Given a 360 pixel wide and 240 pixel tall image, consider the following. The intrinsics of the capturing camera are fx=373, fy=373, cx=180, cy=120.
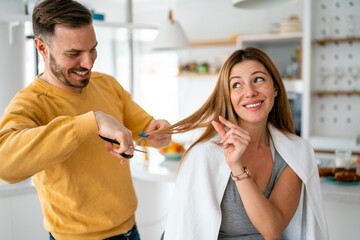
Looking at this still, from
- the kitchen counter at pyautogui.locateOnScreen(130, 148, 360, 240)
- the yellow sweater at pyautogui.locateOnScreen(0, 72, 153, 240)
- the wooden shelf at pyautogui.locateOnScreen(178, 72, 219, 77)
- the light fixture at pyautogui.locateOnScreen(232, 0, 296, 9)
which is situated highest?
the light fixture at pyautogui.locateOnScreen(232, 0, 296, 9)

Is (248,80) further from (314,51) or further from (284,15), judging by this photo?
(284,15)

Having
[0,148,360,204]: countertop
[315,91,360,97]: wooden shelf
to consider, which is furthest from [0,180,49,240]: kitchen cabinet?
[315,91,360,97]: wooden shelf

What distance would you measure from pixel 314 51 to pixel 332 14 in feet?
1.64

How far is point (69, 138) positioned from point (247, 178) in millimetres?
671

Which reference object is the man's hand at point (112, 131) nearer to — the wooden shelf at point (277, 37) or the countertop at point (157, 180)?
the countertop at point (157, 180)

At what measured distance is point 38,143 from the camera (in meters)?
1.12

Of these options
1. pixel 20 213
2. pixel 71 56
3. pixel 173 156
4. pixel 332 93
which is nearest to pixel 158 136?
pixel 71 56

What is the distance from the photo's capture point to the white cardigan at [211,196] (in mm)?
1520

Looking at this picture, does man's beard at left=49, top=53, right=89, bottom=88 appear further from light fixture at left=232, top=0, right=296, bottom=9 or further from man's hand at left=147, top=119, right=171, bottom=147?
light fixture at left=232, top=0, right=296, bottom=9

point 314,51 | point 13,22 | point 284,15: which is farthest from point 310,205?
point 284,15

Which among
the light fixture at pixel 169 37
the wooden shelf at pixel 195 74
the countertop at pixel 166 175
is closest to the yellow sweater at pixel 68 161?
the countertop at pixel 166 175

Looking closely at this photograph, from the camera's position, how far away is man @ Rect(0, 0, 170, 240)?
1136mm

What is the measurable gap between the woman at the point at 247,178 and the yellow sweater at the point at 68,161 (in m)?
0.27

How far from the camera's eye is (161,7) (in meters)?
7.78
